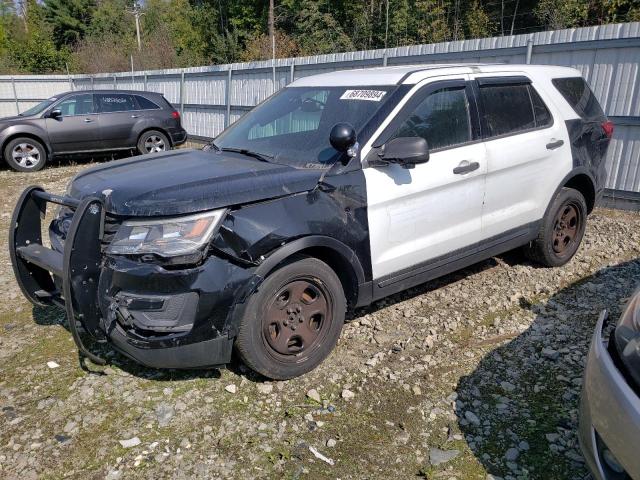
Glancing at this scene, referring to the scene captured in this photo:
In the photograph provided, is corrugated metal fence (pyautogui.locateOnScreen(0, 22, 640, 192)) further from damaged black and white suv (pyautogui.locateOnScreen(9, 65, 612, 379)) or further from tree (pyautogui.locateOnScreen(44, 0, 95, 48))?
tree (pyautogui.locateOnScreen(44, 0, 95, 48))

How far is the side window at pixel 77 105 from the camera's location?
451 inches

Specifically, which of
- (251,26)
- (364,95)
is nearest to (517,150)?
(364,95)

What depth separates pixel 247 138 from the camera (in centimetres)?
410

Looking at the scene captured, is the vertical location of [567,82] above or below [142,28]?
below

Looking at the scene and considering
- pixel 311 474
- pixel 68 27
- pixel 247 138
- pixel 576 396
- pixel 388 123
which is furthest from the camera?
pixel 68 27

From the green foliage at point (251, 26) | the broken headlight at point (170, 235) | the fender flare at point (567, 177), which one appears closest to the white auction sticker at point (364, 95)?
the broken headlight at point (170, 235)

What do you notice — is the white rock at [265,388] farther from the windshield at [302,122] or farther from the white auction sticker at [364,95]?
the white auction sticker at [364,95]

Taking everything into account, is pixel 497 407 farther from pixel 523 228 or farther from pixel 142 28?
pixel 142 28

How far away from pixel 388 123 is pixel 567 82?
2.44 metres

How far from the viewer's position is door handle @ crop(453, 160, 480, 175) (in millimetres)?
3784

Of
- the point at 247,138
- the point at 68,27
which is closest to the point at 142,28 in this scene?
the point at 68,27

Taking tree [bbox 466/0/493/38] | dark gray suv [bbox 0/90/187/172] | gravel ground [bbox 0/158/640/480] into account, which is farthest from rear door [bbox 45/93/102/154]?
tree [bbox 466/0/493/38]

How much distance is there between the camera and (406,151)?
10.8 feet

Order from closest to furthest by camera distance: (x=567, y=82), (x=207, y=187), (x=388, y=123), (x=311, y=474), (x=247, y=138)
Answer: (x=311, y=474) → (x=207, y=187) → (x=388, y=123) → (x=247, y=138) → (x=567, y=82)
